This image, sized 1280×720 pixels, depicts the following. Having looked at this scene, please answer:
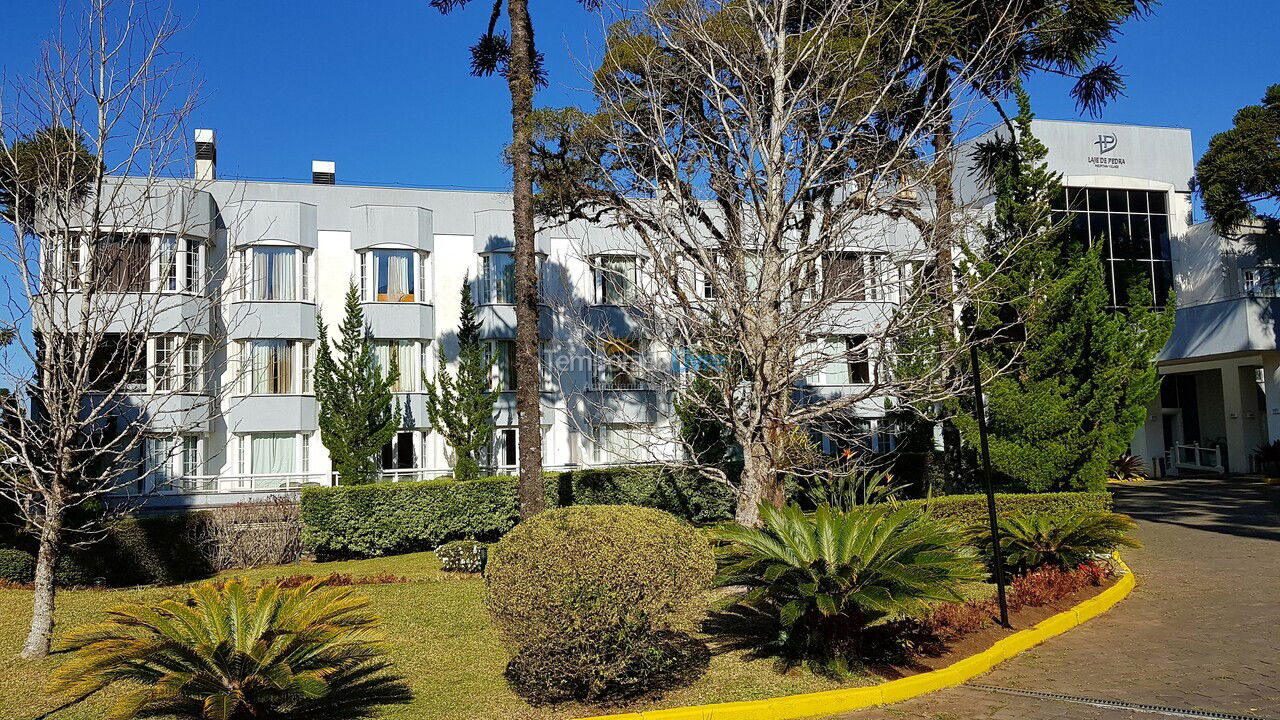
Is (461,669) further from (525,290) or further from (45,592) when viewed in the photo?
(525,290)

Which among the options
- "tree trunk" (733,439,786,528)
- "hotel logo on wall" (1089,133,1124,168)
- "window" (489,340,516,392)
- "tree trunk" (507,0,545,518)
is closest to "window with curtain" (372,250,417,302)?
"window" (489,340,516,392)

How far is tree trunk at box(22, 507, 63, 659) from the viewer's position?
9.70 m

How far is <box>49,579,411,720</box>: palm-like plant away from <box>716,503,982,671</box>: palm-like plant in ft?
12.1

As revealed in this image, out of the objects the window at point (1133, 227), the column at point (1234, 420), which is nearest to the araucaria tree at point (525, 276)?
the window at point (1133, 227)

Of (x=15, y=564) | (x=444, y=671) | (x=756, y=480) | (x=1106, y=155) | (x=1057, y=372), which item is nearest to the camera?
(x=444, y=671)

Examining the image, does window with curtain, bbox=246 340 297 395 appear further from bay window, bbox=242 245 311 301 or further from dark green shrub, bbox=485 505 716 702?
dark green shrub, bbox=485 505 716 702

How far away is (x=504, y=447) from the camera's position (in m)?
33.2

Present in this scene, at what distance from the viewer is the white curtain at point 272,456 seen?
99.8 ft

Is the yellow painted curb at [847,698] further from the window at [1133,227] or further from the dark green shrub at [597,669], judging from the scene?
the window at [1133,227]

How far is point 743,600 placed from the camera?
30.7ft

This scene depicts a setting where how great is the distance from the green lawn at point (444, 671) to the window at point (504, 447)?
18.8m

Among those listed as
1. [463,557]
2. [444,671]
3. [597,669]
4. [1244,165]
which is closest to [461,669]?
[444,671]

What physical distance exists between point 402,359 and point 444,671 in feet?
79.1

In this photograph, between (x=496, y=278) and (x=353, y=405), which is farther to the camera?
(x=496, y=278)
